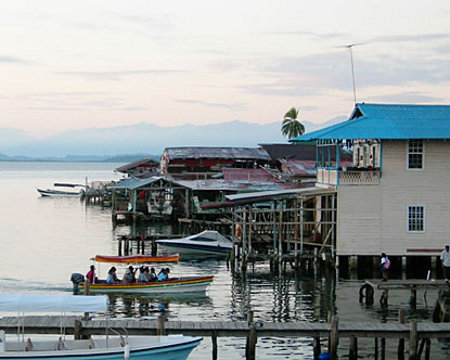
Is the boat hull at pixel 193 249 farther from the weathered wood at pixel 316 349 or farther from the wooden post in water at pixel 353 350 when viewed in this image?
the wooden post in water at pixel 353 350

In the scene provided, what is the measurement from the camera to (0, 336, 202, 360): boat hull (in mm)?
24875

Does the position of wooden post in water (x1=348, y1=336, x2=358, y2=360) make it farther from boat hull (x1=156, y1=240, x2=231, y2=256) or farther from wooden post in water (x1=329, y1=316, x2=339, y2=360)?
boat hull (x1=156, y1=240, x2=231, y2=256)

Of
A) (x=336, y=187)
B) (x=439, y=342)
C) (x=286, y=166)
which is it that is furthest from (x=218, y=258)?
(x=286, y=166)

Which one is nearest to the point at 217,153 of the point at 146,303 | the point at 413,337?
the point at 146,303

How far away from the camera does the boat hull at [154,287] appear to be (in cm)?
3938

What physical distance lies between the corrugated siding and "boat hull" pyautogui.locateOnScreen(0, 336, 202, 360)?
66.9 ft

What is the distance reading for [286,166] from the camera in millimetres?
84562

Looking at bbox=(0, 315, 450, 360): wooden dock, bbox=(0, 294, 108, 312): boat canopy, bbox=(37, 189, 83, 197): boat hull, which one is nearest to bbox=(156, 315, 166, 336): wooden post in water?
bbox=(0, 315, 450, 360): wooden dock

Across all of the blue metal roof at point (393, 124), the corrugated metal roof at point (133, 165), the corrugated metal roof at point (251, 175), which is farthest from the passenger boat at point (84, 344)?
the corrugated metal roof at point (133, 165)

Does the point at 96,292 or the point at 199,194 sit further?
the point at 199,194

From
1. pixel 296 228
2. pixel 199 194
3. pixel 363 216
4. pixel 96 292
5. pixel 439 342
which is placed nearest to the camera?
pixel 439 342

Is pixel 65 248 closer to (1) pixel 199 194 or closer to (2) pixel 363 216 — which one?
(1) pixel 199 194

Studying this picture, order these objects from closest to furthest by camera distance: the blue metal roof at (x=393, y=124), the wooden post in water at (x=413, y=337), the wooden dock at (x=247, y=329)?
1. the wooden dock at (x=247, y=329)
2. the wooden post in water at (x=413, y=337)
3. the blue metal roof at (x=393, y=124)

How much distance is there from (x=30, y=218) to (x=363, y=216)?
56178mm
